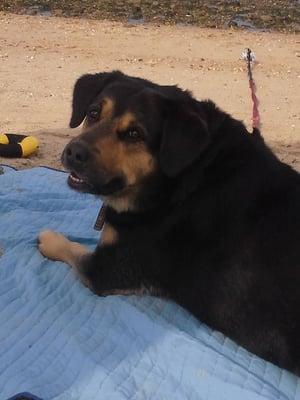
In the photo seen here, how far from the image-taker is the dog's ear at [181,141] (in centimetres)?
431

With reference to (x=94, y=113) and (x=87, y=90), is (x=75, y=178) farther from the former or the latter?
(x=87, y=90)

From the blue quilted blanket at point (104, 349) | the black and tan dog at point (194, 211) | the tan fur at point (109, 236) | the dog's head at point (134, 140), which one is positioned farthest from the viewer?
the tan fur at point (109, 236)

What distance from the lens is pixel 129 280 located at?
4699 millimetres

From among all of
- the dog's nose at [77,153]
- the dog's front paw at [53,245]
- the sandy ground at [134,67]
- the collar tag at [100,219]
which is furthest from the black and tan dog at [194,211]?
the sandy ground at [134,67]

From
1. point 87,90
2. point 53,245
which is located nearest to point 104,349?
point 53,245

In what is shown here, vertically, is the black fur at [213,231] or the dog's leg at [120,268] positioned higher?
the black fur at [213,231]

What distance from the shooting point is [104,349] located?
14.3 ft

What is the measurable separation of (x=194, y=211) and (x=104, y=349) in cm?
99

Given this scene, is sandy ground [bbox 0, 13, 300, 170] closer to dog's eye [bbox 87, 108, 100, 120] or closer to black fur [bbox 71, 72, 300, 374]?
dog's eye [bbox 87, 108, 100, 120]

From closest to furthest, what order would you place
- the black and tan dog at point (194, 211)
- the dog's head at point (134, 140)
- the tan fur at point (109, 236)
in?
1. the black and tan dog at point (194, 211)
2. the dog's head at point (134, 140)
3. the tan fur at point (109, 236)

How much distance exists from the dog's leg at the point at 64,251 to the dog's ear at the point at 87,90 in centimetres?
84

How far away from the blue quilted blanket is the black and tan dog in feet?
0.40

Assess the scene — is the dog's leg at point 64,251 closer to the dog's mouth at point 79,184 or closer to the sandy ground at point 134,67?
the dog's mouth at point 79,184

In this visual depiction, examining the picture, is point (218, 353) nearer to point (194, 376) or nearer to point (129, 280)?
point (194, 376)
